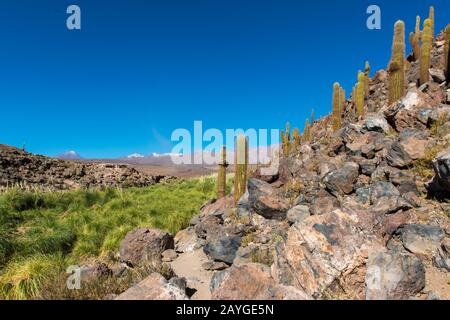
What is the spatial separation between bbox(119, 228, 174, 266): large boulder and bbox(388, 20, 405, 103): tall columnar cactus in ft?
31.6

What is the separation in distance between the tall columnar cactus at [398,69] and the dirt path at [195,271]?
9.10 metres

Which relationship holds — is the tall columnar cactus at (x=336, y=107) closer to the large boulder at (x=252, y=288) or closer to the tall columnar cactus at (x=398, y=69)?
the tall columnar cactus at (x=398, y=69)

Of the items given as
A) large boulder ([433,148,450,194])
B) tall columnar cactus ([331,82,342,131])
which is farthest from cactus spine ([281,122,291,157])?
large boulder ([433,148,450,194])

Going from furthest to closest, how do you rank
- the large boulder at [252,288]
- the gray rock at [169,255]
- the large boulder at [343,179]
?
the gray rock at [169,255], the large boulder at [343,179], the large boulder at [252,288]

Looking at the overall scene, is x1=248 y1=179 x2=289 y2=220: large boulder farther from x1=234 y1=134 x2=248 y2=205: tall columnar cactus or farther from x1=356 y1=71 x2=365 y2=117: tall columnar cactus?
x1=356 y1=71 x2=365 y2=117: tall columnar cactus

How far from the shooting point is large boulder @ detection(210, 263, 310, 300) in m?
3.97

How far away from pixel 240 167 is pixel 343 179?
4134mm

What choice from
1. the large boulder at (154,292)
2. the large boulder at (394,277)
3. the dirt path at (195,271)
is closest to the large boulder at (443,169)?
the large boulder at (394,277)

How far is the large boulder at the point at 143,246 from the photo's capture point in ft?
22.9

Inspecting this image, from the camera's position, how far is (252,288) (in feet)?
13.9

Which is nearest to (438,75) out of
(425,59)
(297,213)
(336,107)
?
(425,59)

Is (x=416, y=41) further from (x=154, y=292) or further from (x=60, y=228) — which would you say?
(x=60, y=228)

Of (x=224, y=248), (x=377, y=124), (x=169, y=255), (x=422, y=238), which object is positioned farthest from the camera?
(x=377, y=124)
